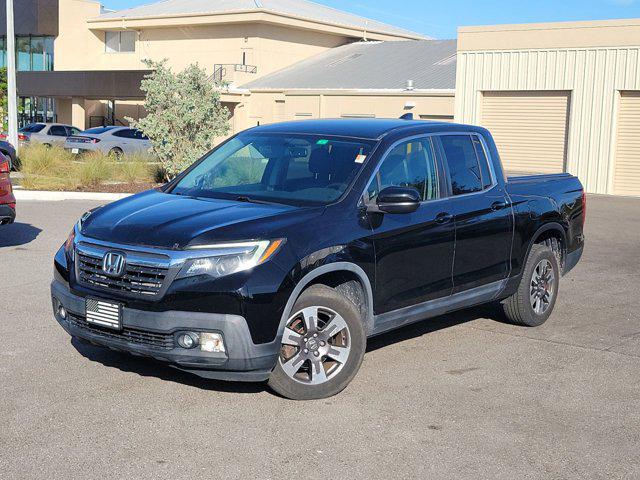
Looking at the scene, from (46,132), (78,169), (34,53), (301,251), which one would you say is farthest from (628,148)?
(34,53)

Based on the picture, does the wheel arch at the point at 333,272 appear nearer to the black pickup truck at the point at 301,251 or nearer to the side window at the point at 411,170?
the black pickup truck at the point at 301,251

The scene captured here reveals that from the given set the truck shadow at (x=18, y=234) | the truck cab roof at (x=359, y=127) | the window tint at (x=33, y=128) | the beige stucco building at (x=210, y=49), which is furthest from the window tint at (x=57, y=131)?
the truck cab roof at (x=359, y=127)

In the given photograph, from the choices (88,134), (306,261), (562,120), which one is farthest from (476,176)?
(88,134)

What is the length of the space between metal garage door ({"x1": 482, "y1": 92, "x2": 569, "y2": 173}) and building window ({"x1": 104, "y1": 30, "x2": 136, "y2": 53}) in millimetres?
31052

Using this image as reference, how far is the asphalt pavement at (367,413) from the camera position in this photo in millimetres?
4969

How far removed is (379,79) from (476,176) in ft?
103

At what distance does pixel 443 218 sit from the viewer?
7.03 meters

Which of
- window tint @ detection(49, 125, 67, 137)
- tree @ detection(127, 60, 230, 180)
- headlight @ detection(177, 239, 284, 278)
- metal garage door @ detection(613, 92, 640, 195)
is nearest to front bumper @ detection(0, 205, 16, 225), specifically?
headlight @ detection(177, 239, 284, 278)

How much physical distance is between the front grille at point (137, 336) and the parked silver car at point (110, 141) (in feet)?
86.3

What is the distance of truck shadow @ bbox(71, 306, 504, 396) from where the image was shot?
20.8 feet

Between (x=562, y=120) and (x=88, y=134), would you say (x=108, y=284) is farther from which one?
(x=88, y=134)

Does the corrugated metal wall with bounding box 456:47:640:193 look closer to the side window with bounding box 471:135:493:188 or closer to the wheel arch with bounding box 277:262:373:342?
the side window with bounding box 471:135:493:188

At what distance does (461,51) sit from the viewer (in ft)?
86.5

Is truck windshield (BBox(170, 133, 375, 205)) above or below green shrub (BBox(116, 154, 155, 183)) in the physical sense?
above
